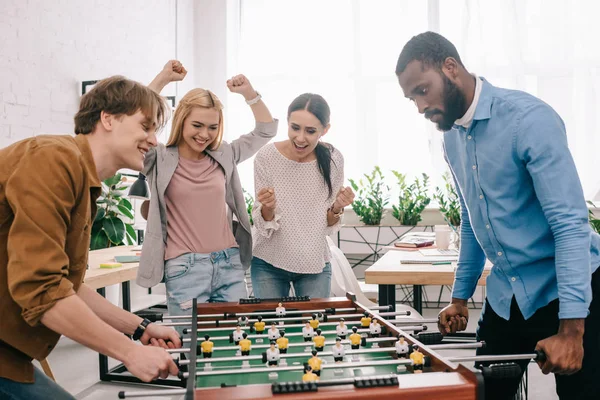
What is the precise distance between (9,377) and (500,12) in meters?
5.73

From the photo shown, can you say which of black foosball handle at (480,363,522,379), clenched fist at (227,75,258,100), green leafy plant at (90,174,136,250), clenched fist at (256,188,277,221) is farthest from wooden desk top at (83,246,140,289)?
black foosball handle at (480,363,522,379)

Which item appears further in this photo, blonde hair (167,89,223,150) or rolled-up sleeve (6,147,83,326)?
blonde hair (167,89,223,150)

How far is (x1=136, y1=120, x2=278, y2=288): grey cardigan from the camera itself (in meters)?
2.15

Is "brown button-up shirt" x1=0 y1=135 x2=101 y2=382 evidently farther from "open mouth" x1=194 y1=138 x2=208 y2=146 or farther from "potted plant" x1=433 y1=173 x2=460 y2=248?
Answer: "potted plant" x1=433 y1=173 x2=460 y2=248

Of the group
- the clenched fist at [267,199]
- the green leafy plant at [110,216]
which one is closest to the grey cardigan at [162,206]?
the clenched fist at [267,199]

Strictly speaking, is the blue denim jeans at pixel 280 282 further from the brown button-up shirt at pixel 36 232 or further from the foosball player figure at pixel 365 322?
the brown button-up shirt at pixel 36 232

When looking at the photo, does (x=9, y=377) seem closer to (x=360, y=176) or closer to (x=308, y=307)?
(x=308, y=307)

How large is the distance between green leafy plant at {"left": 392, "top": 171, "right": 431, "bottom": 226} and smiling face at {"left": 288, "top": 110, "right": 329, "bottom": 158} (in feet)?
10.4

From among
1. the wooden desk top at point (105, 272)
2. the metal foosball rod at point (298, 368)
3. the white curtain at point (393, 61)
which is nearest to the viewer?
the metal foosball rod at point (298, 368)

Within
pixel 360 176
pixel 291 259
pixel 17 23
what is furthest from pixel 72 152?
pixel 360 176

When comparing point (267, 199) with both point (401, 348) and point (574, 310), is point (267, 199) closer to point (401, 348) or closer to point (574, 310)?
point (401, 348)

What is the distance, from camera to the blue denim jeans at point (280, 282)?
7.81ft

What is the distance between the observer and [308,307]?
188 cm

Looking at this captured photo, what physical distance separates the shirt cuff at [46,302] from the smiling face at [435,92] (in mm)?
1045
